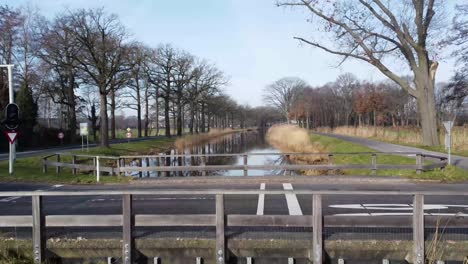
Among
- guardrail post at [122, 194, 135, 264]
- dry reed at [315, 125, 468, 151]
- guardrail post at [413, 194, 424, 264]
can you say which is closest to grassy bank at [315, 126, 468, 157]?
dry reed at [315, 125, 468, 151]

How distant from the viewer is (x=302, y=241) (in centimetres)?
671

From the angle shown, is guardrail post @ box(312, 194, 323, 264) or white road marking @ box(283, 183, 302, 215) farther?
white road marking @ box(283, 183, 302, 215)

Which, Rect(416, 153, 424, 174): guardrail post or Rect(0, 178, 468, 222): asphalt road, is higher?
Rect(416, 153, 424, 174): guardrail post

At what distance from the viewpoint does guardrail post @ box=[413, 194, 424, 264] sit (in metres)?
6.46

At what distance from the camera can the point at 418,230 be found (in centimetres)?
649

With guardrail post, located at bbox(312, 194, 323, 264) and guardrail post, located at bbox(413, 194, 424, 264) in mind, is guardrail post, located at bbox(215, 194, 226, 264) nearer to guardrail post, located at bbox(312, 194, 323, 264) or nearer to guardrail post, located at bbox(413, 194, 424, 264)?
guardrail post, located at bbox(312, 194, 323, 264)

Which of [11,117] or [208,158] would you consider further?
[208,158]

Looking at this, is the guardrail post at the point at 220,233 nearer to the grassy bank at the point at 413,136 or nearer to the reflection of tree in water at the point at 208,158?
the reflection of tree in water at the point at 208,158

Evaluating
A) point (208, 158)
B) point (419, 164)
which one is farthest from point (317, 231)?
point (208, 158)

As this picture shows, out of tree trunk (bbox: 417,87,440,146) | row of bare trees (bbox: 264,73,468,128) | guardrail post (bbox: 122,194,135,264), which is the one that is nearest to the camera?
guardrail post (bbox: 122,194,135,264)

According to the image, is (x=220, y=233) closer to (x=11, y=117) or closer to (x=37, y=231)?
(x=37, y=231)

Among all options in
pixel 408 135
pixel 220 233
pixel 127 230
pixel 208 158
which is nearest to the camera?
pixel 220 233

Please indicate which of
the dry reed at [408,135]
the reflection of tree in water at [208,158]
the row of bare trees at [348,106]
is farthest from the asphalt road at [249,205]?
the row of bare trees at [348,106]

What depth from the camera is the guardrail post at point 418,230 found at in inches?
254
